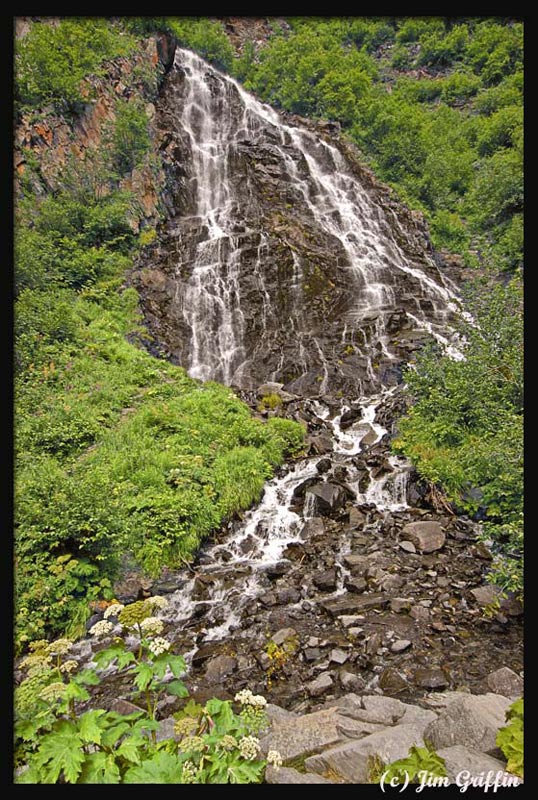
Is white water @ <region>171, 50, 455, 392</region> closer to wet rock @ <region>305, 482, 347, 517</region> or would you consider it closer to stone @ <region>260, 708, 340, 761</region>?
wet rock @ <region>305, 482, 347, 517</region>

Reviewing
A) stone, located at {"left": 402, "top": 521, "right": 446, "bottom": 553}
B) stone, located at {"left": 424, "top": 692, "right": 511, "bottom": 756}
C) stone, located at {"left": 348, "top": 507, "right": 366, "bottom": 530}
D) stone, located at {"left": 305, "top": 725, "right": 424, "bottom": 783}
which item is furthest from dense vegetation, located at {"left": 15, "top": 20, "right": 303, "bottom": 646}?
stone, located at {"left": 424, "top": 692, "right": 511, "bottom": 756}

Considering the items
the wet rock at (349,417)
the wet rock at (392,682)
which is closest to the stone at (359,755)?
the wet rock at (392,682)

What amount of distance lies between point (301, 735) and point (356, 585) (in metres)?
3.74

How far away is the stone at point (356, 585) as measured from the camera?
23.2 feet

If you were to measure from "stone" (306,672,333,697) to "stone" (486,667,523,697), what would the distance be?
2.05 meters

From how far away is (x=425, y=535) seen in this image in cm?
816

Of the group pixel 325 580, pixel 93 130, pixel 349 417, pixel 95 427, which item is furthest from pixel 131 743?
pixel 93 130

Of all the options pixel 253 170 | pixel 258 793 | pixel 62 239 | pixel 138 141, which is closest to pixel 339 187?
pixel 253 170

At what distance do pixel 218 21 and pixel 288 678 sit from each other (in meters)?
54.4

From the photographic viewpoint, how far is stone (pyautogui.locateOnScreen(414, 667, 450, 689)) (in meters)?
5.03

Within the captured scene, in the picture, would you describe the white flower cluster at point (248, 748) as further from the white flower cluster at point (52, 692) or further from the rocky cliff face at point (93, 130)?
the rocky cliff face at point (93, 130)

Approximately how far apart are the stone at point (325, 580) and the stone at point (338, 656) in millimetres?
1476

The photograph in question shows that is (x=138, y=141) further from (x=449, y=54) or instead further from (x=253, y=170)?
(x=449, y=54)

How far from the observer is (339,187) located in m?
26.0
